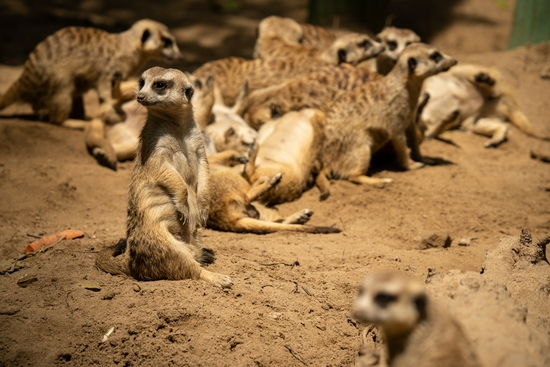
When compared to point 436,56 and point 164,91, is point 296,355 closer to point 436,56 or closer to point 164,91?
point 164,91

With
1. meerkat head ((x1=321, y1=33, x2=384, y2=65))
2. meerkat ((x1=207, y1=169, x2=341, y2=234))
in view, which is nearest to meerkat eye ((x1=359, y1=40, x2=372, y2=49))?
meerkat head ((x1=321, y1=33, x2=384, y2=65))

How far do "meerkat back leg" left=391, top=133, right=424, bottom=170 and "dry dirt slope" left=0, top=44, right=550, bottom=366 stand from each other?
0.10 metres

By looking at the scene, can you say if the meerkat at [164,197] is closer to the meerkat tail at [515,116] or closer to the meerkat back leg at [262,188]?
the meerkat back leg at [262,188]

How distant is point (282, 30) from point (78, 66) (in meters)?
2.55

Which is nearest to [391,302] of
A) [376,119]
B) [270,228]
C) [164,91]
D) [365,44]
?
[164,91]

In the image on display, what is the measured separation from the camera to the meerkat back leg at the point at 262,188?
3.99 m

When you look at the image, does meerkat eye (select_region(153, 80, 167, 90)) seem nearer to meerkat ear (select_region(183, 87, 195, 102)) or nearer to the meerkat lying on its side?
meerkat ear (select_region(183, 87, 195, 102))

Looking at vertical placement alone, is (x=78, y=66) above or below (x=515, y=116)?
above

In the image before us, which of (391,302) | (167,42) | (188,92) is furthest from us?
(167,42)

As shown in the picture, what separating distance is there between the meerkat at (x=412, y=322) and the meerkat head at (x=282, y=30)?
18.7 ft

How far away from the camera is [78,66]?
547 centimetres

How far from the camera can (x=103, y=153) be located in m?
4.72

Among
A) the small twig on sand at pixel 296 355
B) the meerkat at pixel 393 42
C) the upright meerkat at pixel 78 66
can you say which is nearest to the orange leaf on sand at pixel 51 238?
the small twig on sand at pixel 296 355

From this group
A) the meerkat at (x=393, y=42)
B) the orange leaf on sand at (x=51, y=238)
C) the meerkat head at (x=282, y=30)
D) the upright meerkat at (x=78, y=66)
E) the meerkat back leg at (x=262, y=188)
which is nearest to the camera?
the orange leaf on sand at (x=51, y=238)
